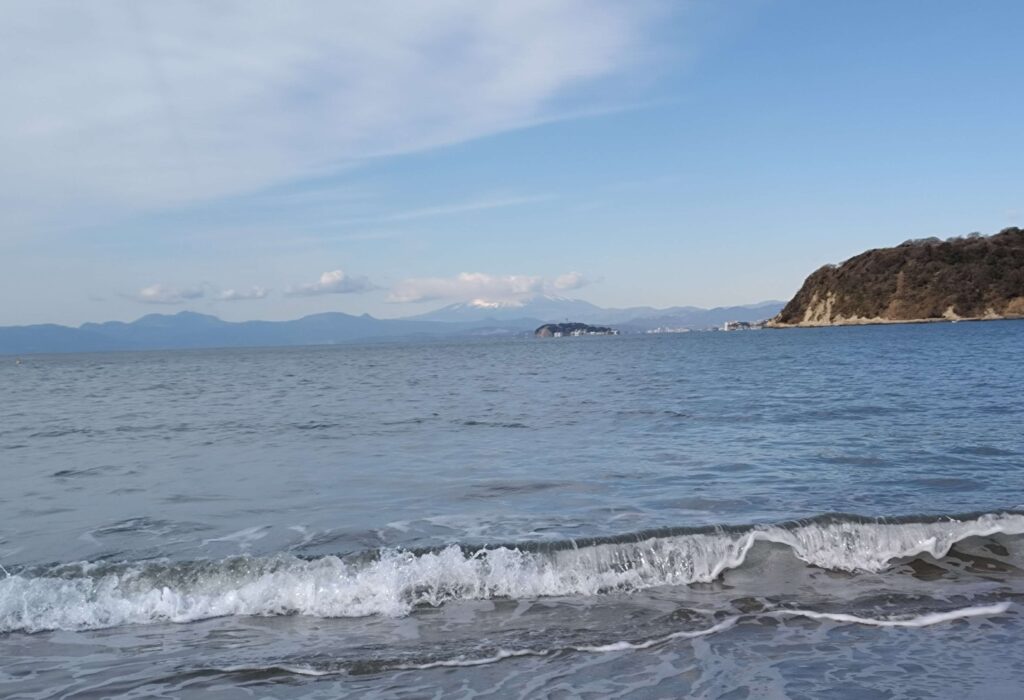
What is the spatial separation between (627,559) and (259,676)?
17.8 ft

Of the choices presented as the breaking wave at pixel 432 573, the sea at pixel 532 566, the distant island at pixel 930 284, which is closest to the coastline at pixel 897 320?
the distant island at pixel 930 284

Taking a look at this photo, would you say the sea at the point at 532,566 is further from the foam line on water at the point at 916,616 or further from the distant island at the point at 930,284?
the distant island at the point at 930,284

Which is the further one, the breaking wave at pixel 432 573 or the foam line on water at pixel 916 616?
the breaking wave at pixel 432 573

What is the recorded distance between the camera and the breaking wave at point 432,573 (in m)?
10.2

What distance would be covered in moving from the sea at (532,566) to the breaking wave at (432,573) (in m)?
0.04

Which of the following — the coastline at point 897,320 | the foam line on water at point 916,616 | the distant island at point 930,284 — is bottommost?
the foam line on water at point 916,616

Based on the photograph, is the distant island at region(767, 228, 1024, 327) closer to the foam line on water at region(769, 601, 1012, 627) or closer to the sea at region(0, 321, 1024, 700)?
the sea at region(0, 321, 1024, 700)

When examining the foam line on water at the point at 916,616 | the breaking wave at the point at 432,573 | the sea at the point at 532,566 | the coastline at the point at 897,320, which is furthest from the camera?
the coastline at the point at 897,320

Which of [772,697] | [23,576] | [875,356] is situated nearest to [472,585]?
[772,697]

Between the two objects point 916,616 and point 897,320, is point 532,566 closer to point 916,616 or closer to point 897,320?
point 916,616

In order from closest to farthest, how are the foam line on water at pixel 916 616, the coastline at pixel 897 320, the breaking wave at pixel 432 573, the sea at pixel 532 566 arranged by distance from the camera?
the sea at pixel 532 566 → the foam line on water at pixel 916 616 → the breaking wave at pixel 432 573 → the coastline at pixel 897 320

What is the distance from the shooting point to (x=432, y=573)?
35.8 ft

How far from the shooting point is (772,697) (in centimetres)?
698

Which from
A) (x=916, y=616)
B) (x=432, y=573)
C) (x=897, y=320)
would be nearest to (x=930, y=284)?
(x=897, y=320)
